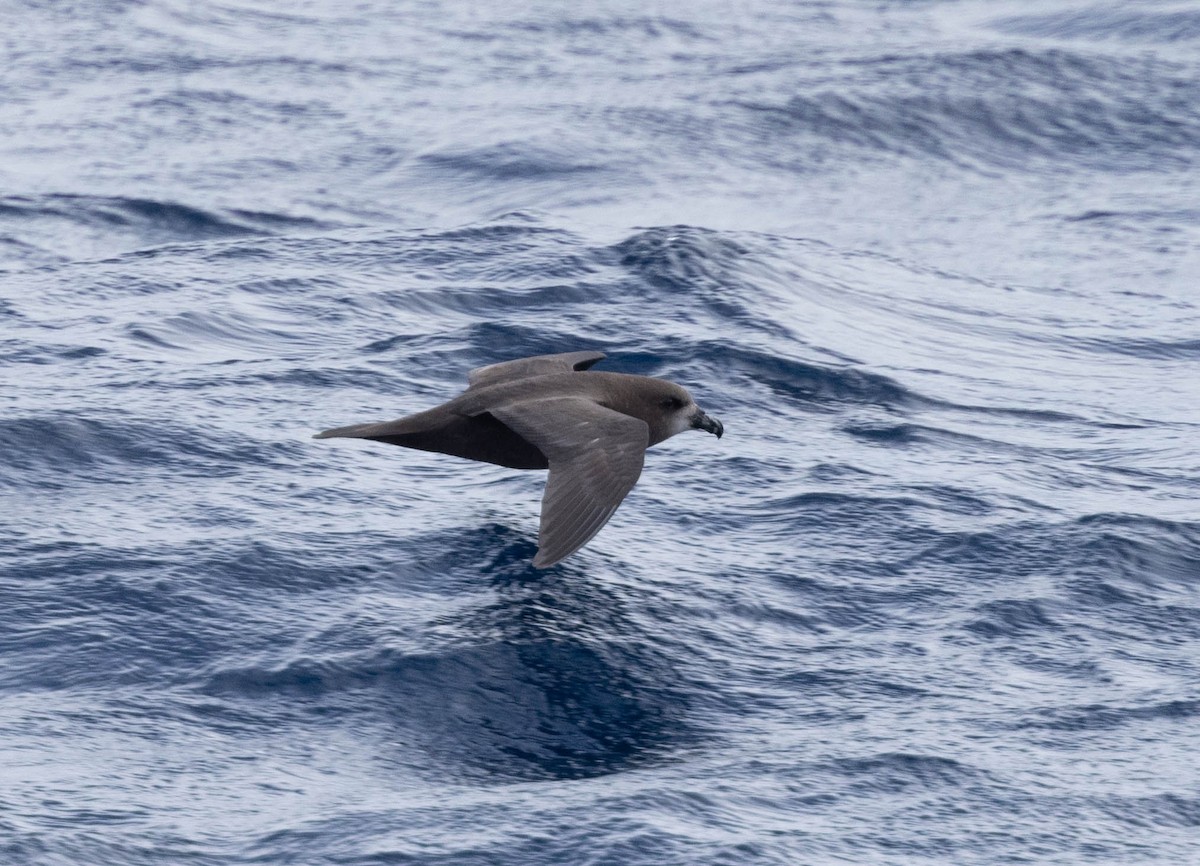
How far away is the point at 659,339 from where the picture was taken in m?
11.7

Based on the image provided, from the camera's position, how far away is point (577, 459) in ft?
24.9

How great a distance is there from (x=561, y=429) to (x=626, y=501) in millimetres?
1407

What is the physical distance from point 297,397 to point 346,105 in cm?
950

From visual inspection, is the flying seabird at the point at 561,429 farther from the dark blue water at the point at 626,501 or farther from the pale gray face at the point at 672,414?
the dark blue water at the point at 626,501

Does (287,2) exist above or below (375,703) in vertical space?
above

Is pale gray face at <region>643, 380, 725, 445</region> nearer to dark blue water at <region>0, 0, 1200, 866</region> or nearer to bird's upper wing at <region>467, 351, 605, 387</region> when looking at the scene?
dark blue water at <region>0, 0, 1200, 866</region>

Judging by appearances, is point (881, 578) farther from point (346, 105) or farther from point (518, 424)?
point (346, 105)

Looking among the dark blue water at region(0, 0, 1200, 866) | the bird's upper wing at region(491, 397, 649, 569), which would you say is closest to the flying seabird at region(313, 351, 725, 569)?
the bird's upper wing at region(491, 397, 649, 569)

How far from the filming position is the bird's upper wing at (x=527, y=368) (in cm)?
913

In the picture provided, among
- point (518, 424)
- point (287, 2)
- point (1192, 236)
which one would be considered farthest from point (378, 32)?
point (518, 424)

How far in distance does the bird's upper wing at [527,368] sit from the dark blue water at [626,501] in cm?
55

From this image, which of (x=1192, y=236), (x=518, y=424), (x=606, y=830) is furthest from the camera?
(x=1192, y=236)

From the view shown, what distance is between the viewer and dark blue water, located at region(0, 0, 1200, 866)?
617 centimetres

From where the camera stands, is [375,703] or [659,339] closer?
[375,703]
